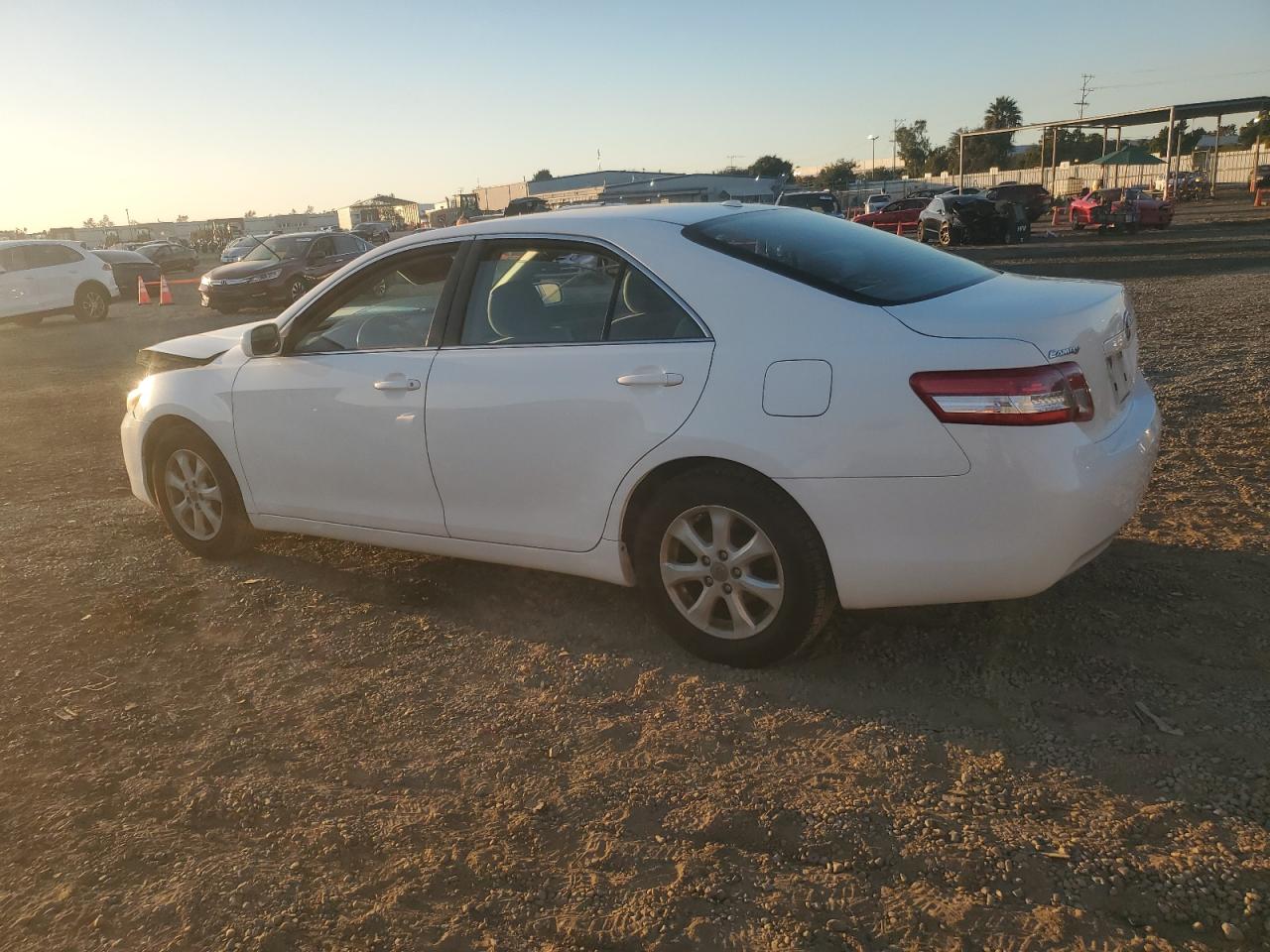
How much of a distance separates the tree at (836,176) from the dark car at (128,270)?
8011cm

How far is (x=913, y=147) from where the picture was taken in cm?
11875

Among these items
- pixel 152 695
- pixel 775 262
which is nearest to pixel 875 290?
pixel 775 262

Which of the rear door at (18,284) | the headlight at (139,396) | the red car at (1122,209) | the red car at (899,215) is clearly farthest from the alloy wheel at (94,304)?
the red car at (1122,209)

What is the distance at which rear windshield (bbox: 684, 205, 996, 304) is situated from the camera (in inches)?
131

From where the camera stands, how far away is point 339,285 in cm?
436

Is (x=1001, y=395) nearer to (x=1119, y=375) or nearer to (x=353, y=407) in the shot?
(x=1119, y=375)

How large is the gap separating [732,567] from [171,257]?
136 ft

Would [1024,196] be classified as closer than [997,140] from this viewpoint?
Yes

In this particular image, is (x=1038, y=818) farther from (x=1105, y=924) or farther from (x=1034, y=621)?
(x=1034, y=621)

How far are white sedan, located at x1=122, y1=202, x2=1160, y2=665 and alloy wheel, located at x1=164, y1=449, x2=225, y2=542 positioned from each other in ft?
1.17

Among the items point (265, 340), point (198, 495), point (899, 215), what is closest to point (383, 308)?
point (265, 340)

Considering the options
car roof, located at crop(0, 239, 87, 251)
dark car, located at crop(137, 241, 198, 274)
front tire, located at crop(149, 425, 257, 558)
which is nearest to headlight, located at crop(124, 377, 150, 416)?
front tire, located at crop(149, 425, 257, 558)

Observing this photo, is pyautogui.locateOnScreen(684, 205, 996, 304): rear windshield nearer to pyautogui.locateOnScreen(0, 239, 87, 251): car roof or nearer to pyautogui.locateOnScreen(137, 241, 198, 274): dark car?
pyautogui.locateOnScreen(0, 239, 87, 251): car roof

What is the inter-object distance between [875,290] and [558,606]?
1872 millimetres
